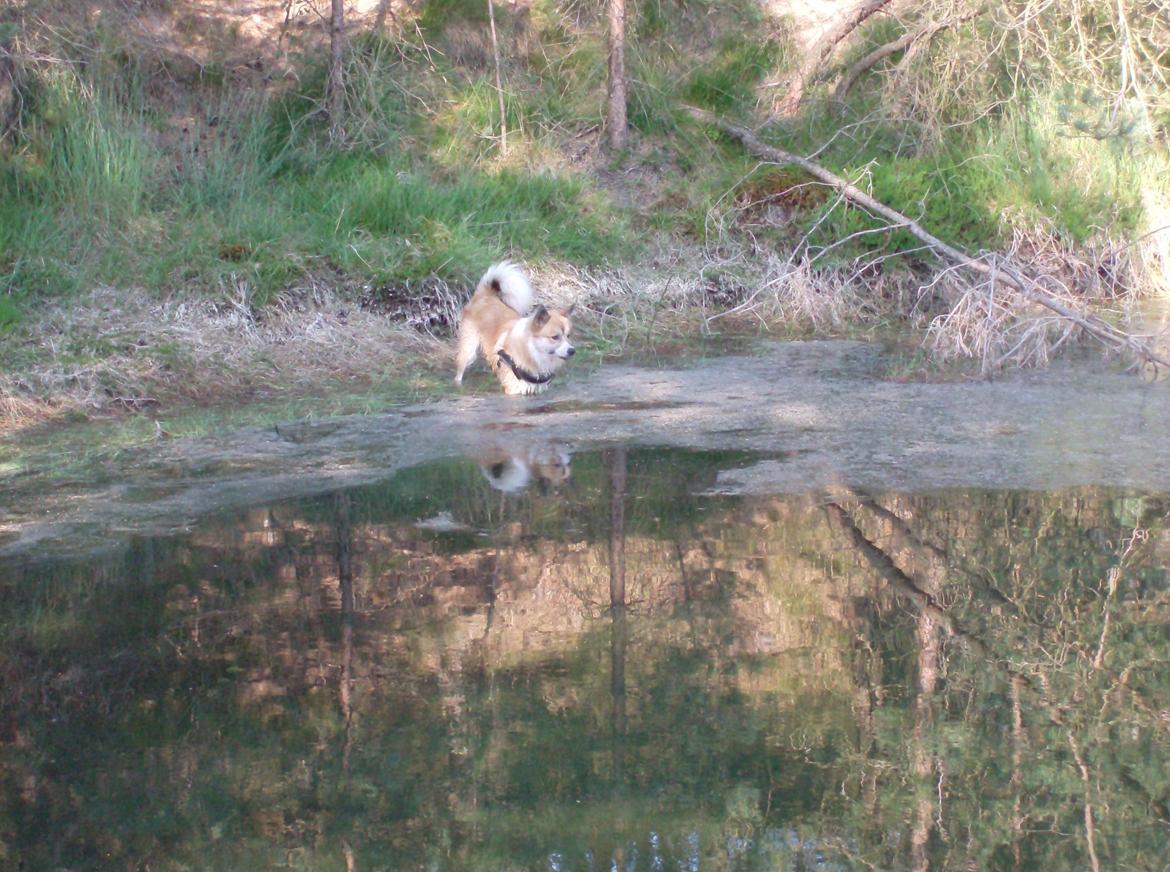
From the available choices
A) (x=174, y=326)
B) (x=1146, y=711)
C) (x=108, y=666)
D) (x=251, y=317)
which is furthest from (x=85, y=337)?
(x=1146, y=711)

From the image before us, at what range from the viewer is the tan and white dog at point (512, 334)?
8.48 metres

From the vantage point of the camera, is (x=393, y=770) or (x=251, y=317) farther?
(x=251, y=317)

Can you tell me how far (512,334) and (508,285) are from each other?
62 cm

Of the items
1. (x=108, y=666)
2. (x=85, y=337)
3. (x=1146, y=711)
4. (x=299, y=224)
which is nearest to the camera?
(x=1146, y=711)

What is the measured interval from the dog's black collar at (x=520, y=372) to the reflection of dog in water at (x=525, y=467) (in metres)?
1.36

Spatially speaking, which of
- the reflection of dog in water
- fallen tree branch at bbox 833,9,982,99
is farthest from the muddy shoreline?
fallen tree branch at bbox 833,9,982,99

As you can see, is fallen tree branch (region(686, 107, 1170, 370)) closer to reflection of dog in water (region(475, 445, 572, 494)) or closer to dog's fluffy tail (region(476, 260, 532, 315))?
dog's fluffy tail (region(476, 260, 532, 315))

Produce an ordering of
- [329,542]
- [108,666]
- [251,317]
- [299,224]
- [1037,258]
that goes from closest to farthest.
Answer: [108,666]
[329,542]
[251,317]
[299,224]
[1037,258]

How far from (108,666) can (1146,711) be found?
3.58 meters

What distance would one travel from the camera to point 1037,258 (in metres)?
11.4

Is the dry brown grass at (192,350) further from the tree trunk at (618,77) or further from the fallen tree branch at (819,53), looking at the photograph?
the fallen tree branch at (819,53)

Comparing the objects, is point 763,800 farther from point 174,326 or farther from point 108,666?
point 174,326

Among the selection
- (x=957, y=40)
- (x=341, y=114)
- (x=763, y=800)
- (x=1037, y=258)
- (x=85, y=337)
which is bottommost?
(x=763, y=800)

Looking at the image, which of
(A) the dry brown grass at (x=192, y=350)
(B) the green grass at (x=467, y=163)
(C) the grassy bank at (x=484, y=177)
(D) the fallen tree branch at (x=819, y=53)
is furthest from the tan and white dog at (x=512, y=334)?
(D) the fallen tree branch at (x=819, y=53)
